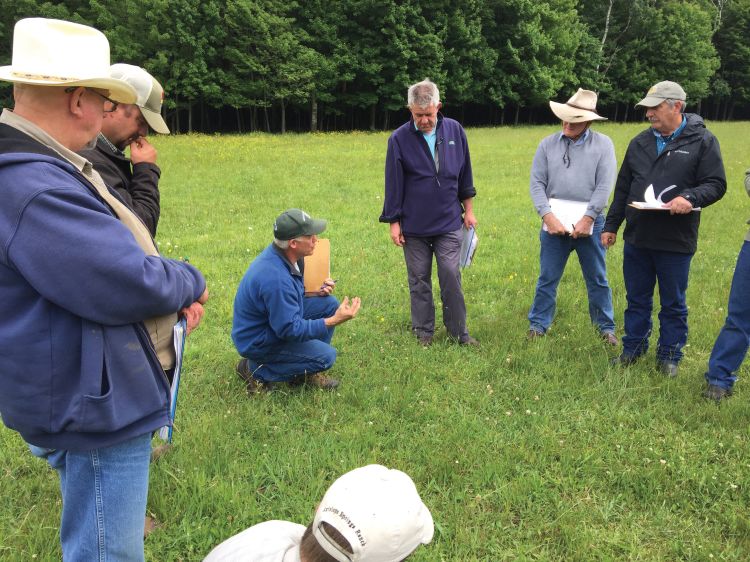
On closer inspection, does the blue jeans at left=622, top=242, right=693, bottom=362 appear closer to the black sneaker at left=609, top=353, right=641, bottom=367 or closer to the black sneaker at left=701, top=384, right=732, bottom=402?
the black sneaker at left=609, top=353, right=641, bottom=367

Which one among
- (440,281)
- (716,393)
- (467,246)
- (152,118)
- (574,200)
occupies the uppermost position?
(152,118)

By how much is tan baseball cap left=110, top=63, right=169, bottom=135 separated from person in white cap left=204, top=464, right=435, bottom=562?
2.21m

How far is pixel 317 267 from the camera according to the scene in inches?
182

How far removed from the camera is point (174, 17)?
3706cm

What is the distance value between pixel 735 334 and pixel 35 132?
15.2 ft

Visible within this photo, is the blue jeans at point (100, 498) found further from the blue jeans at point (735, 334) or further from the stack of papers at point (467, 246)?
the blue jeans at point (735, 334)

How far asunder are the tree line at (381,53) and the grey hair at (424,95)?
115 feet

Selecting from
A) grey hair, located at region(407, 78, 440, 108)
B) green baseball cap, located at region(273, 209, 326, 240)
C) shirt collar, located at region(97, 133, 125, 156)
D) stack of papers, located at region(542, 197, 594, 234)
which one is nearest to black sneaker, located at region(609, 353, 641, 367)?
stack of papers, located at region(542, 197, 594, 234)

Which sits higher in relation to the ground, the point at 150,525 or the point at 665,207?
the point at 665,207

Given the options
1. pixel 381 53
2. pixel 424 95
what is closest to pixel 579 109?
pixel 424 95

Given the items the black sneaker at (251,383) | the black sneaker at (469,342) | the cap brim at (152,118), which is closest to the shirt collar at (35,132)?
the cap brim at (152,118)

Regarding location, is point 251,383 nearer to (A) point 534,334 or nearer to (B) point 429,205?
(B) point 429,205

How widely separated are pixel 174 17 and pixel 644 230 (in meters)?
39.7

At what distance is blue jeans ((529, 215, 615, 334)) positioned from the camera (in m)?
5.43
